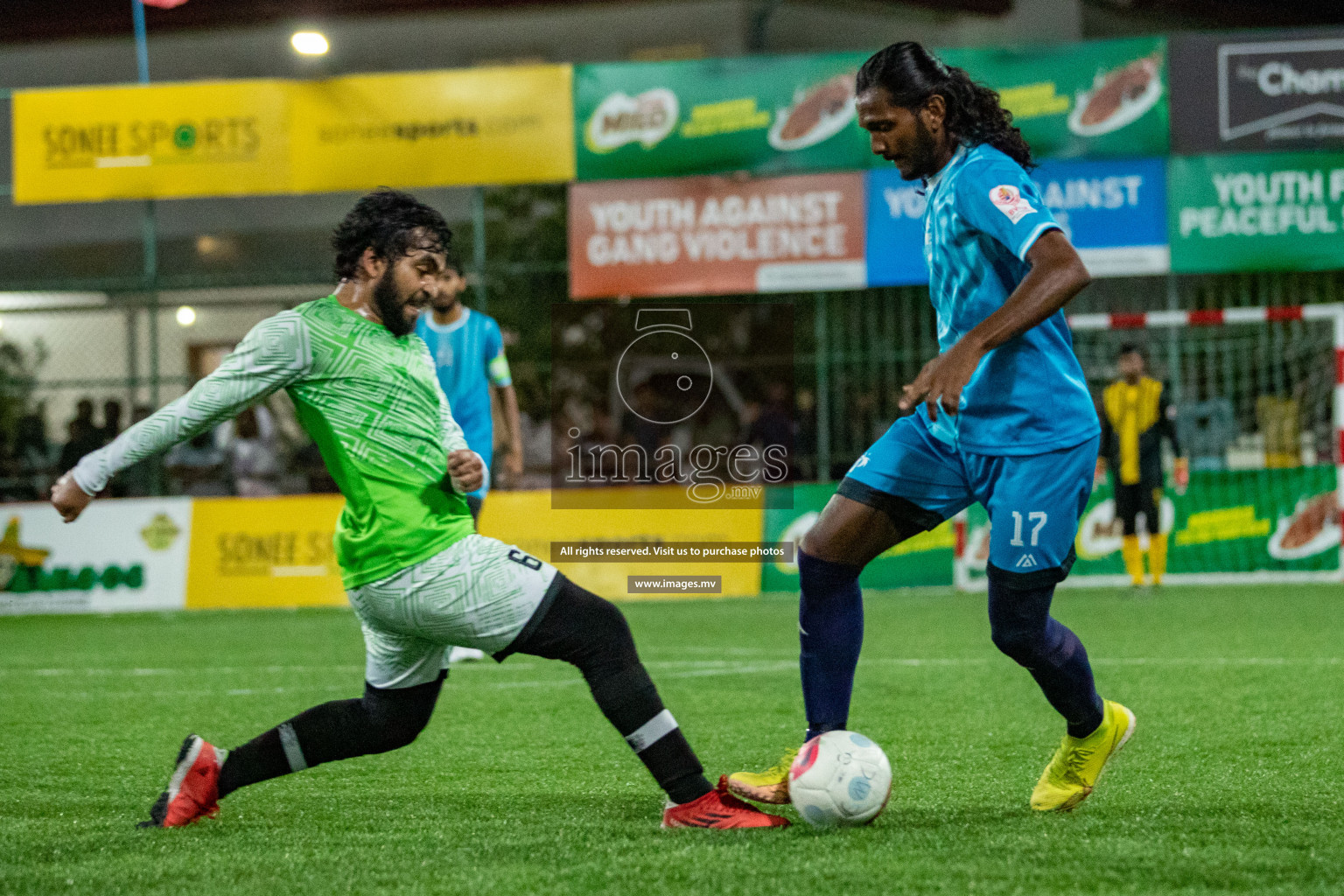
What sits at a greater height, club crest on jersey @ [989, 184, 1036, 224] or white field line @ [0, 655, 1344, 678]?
club crest on jersey @ [989, 184, 1036, 224]

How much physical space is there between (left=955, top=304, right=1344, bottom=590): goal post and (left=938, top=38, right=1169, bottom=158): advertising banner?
1503 mm

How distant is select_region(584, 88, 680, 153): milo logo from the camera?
13609 mm

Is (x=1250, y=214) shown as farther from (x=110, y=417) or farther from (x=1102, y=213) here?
(x=110, y=417)

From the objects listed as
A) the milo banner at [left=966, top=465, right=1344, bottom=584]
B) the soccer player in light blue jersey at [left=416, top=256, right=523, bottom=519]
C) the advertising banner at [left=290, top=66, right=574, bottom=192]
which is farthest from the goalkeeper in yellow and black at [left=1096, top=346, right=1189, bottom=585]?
the soccer player in light blue jersey at [left=416, top=256, right=523, bottom=519]

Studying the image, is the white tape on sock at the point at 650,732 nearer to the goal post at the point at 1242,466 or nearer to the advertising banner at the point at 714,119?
the goal post at the point at 1242,466

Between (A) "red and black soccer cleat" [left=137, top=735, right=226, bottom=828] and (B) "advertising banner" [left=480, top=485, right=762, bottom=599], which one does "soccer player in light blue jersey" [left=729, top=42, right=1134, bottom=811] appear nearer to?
(A) "red and black soccer cleat" [left=137, top=735, right=226, bottom=828]

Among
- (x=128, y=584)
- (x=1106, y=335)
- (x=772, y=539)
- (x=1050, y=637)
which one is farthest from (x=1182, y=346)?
(x=1050, y=637)

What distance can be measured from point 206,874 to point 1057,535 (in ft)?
7.20

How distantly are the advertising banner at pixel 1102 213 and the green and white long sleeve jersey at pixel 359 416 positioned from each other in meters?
9.76

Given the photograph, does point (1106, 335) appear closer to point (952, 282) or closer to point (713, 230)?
point (713, 230)

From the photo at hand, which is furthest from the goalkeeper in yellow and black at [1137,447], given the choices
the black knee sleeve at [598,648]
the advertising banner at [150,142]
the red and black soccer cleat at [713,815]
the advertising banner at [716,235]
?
the black knee sleeve at [598,648]

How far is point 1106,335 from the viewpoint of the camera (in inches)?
571

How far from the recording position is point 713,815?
3.79 meters

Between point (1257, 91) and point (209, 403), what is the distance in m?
11.6
